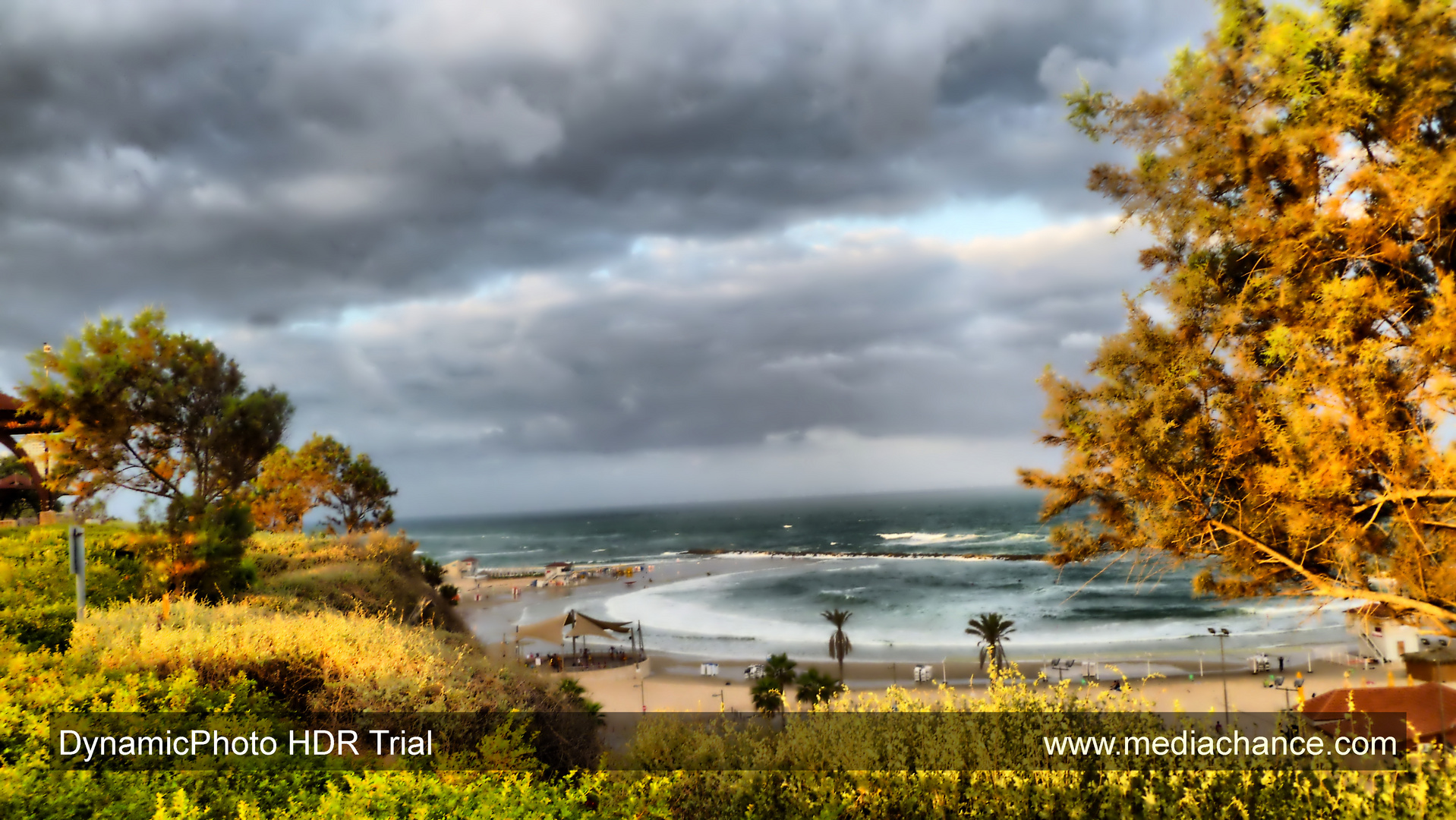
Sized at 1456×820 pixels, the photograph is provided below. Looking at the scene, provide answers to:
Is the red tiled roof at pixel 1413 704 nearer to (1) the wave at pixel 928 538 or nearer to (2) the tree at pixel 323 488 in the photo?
(2) the tree at pixel 323 488

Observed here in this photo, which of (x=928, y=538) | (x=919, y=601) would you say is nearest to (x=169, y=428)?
(x=919, y=601)

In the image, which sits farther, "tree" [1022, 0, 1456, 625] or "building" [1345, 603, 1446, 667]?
"building" [1345, 603, 1446, 667]

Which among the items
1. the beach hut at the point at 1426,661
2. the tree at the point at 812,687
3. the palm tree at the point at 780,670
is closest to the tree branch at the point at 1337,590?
the tree at the point at 812,687

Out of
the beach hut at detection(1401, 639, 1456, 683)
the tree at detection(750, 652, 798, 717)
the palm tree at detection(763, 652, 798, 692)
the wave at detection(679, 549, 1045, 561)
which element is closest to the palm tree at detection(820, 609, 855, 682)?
the palm tree at detection(763, 652, 798, 692)

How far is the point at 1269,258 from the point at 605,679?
28967 millimetres

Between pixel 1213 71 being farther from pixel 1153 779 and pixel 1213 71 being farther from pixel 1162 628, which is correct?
pixel 1162 628

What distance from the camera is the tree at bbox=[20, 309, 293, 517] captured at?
11664mm

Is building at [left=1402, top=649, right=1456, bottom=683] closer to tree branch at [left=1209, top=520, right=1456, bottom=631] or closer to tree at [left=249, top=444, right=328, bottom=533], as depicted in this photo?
tree branch at [left=1209, top=520, right=1456, bottom=631]

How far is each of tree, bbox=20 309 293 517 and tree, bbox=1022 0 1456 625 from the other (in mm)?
13252

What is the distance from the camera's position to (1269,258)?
5.56 meters

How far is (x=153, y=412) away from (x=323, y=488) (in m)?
23.5

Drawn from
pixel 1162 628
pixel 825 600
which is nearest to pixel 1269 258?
pixel 1162 628

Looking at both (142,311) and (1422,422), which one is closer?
(1422,422)

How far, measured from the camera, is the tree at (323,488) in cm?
3066
